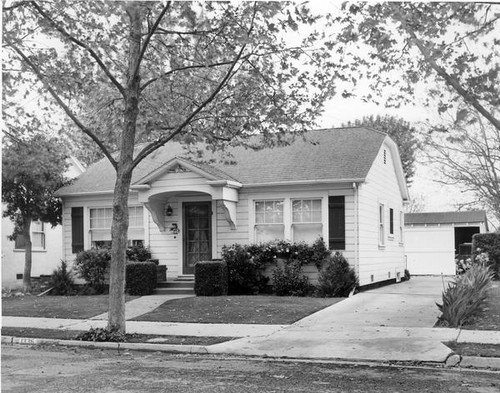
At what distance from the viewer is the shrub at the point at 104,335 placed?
9.51 metres

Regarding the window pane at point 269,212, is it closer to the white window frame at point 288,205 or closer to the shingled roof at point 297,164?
the white window frame at point 288,205

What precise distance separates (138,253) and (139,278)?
1.61 m

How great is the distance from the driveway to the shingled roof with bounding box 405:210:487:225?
15.1 metres

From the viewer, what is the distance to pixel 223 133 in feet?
35.8

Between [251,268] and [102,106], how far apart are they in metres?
6.03

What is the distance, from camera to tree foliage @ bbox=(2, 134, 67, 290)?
15195 mm

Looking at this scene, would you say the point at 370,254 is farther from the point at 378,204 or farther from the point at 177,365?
the point at 177,365

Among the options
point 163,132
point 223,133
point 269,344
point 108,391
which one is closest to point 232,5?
point 223,133

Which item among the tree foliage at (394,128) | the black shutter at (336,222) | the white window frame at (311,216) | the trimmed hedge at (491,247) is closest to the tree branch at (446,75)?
the black shutter at (336,222)

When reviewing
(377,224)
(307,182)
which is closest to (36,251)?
(307,182)

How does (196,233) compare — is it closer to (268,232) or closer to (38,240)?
(268,232)

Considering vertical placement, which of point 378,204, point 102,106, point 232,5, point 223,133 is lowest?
point 378,204

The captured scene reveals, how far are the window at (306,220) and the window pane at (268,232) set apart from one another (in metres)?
0.40

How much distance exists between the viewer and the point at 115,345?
30.3 ft
